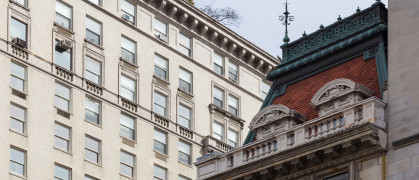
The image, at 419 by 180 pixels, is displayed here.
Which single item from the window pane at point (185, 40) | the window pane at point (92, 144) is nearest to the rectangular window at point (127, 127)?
the window pane at point (92, 144)

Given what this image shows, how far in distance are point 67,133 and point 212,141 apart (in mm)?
13268

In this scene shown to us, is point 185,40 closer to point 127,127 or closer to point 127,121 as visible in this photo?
point 127,121

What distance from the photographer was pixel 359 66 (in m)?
47.2

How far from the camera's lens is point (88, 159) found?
258 feet

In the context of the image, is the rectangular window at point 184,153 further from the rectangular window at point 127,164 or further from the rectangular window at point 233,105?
the rectangular window at point 233,105

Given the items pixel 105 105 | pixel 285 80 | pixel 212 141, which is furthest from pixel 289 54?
pixel 212 141

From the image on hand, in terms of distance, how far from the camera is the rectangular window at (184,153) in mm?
85950

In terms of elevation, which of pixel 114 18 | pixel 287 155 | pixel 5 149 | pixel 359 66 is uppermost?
pixel 114 18

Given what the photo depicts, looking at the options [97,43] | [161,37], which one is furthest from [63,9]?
[161,37]

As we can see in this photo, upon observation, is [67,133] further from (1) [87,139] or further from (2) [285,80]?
(2) [285,80]

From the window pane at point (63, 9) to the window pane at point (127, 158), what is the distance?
8536 mm

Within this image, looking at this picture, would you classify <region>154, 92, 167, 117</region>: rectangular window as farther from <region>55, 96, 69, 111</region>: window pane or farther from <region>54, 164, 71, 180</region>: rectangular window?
<region>54, 164, 71, 180</region>: rectangular window

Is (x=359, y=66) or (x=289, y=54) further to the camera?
(x=289, y=54)

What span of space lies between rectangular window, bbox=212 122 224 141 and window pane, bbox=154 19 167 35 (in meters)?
6.96
